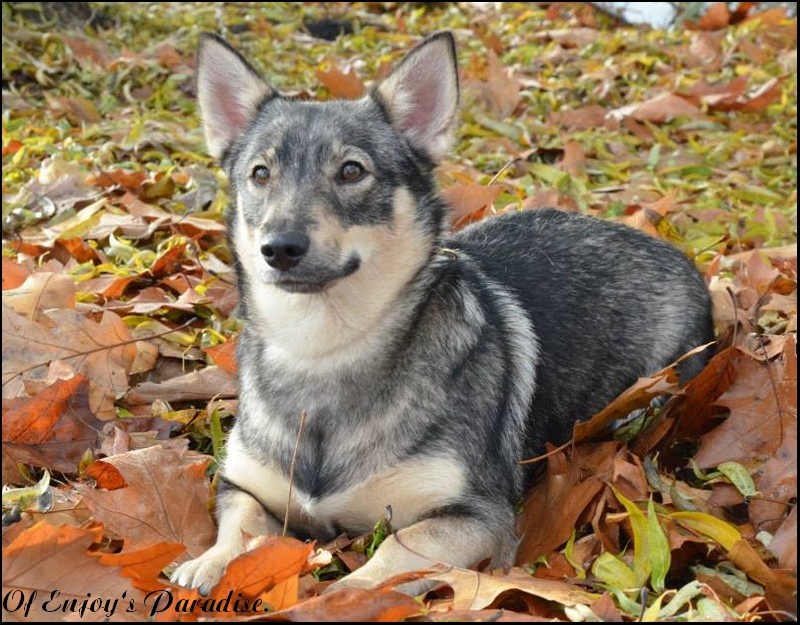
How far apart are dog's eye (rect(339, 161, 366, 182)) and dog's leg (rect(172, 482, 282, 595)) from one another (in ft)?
3.98

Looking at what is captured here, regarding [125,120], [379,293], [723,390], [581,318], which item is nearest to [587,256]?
[581,318]

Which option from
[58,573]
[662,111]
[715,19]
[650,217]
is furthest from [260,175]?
[715,19]

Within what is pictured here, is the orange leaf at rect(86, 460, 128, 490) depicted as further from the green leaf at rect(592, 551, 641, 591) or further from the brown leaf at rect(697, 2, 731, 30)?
the brown leaf at rect(697, 2, 731, 30)

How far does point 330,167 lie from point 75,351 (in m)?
1.39

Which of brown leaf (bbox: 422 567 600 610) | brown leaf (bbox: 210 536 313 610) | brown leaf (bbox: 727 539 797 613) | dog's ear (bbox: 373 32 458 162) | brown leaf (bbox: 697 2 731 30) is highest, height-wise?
dog's ear (bbox: 373 32 458 162)

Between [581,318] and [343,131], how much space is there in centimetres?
A: 134

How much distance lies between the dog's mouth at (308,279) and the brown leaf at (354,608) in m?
1.15

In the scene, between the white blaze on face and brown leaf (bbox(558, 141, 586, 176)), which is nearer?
the white blaze on face

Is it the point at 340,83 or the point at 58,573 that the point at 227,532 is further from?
the point at 340,83

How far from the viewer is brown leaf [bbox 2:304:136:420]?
406 centimetres

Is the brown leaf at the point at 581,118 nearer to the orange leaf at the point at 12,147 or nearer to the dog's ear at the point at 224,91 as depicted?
the orange leaf at the point at 12,147

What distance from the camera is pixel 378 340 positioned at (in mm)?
3738

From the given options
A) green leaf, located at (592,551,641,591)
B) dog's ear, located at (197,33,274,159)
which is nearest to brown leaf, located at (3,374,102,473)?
dog's ear, located at (197,33,274,159)

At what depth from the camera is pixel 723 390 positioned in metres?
3.97
